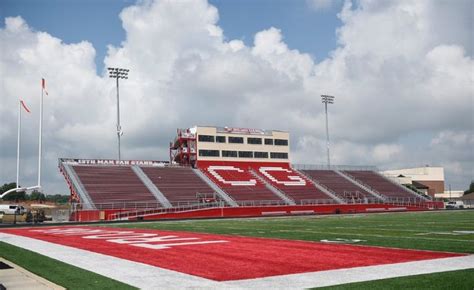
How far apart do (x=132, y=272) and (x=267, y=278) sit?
3.10 meters

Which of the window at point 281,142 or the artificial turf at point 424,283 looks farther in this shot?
the window at point 281,142

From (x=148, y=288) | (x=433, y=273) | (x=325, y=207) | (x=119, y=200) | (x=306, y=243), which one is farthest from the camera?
(x=325, y=207)

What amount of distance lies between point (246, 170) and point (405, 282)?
185 ft

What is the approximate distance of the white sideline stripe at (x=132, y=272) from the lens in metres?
9.28

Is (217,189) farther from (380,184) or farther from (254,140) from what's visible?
(380,184)

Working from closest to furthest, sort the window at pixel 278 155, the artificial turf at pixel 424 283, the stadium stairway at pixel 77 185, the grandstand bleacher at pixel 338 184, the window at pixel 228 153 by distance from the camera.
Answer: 1. the artificial turf at pixel 424 283
2. the stadium stairway at pixel 77 185
3. the grandstand bleacher at pixel 338 184
4. the window at pixel 228 153
5. the window at pixel 278 155

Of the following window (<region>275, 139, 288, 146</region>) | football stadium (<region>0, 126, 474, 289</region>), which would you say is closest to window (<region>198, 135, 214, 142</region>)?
window (<region>275, 139, 288, 146</region>)

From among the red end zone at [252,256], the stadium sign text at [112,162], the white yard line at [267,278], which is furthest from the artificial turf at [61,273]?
the stadium sign text at [112,162]

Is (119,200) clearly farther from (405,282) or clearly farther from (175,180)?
(405,282)

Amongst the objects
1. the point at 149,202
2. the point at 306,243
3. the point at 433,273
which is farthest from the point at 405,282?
the point at 149,202

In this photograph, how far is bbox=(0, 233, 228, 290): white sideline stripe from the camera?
30.5ft

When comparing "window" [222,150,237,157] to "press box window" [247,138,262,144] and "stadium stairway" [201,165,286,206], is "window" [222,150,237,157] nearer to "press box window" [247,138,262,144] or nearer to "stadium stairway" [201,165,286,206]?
"stadium stairway" [201,165,286,206]

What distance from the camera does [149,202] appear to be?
161 ft

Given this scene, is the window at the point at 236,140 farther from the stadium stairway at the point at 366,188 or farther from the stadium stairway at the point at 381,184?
the stadium stairway at the point at 381,184
